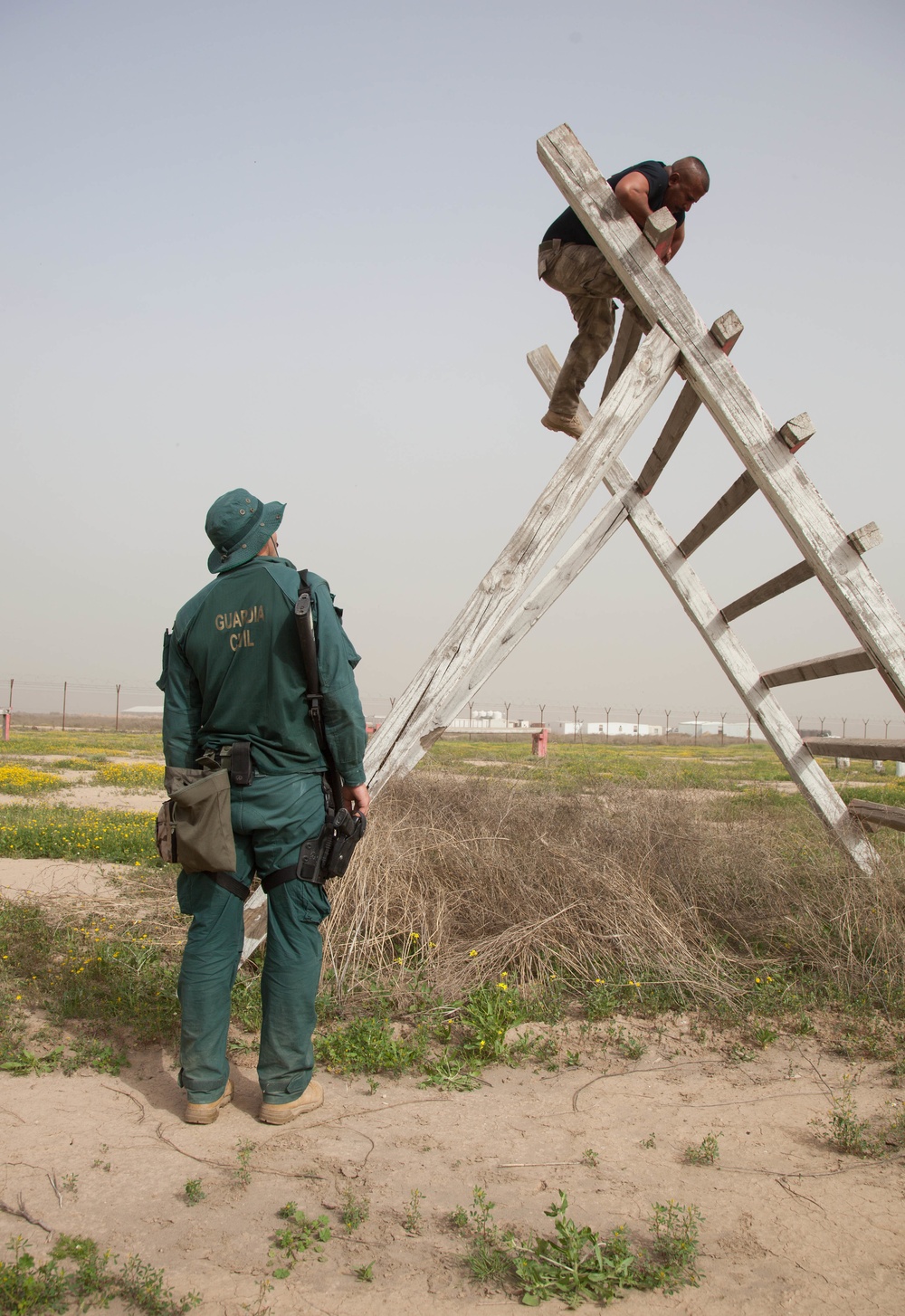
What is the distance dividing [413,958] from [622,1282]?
2.13 m

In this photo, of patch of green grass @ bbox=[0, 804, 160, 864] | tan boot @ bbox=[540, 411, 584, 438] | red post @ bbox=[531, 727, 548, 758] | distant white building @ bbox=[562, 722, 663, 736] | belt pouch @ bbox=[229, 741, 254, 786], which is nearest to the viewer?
belt pouch @ bbox=[229, 741, 254, 786]

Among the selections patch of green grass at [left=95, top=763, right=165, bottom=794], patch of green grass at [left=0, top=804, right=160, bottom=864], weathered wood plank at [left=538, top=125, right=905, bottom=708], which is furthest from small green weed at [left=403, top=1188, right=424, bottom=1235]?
patch of green grass at [left=95, top=763, right=165, bottom=794]

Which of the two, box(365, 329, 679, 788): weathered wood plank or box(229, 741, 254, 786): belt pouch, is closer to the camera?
box(229, 741, 254, 786): belt pouch

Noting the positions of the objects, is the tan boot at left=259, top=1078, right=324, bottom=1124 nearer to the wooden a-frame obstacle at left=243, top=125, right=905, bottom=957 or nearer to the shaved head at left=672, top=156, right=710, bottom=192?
the wooden a-frame obstacle at left=243, top=125, right=905, bottom=957

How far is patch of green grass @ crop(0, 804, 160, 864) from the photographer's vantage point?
6.46 metres

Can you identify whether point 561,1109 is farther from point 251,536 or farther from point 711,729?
point 711,729

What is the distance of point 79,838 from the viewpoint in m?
6.80

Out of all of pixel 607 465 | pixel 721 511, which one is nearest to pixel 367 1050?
pixel 607 465

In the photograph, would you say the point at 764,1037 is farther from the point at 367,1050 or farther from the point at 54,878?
the point at 54,878

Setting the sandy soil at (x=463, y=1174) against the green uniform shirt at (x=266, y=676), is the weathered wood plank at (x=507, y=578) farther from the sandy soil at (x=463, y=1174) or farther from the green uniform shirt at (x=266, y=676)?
the sandy soil at (x=463, y=1174)

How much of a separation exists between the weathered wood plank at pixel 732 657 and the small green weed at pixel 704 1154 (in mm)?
2206

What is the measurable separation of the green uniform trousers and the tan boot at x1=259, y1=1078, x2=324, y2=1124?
0.07 feet

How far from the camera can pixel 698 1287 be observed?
1853mm

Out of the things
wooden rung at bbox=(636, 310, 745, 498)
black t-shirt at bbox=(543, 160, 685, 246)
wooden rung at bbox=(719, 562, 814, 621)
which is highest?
black t-shirt at bbox=(543, 160, 685, 246)
